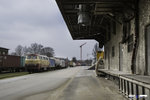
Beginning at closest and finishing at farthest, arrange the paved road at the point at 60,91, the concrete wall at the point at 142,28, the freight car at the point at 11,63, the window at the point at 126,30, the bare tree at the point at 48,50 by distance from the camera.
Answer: the concrete wall at the point at 142,28 → the paved road at the point at 60,91 → the window at the point at 126,30 → the freight car at the point at 11,63 → the bare tree at the point at 48,50

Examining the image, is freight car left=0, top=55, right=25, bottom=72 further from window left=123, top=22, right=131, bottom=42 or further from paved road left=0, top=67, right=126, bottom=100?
window left=123, top=22, right=131, bottom=42

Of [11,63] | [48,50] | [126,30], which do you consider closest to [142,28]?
[126,30]

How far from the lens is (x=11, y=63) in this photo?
3338 centimetres

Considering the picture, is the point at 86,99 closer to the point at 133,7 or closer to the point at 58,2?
the point at 133,7

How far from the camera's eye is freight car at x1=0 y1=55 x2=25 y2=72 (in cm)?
3062

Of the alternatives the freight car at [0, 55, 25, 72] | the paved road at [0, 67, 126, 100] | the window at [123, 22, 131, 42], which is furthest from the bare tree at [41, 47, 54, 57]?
the window at [123, 22, 131, 42]

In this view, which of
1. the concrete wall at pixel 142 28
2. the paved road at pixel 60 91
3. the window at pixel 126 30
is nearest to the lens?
the concrete wall at pixel 142 28

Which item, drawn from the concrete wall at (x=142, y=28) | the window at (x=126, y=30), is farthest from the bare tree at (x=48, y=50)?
the concrete wall at (x=142, y=28)

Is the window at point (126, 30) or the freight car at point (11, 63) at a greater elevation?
the window at point (126, 30)

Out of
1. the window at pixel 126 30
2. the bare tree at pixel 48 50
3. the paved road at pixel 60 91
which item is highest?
the bare tree at pixel 48 50

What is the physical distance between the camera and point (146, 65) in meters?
8.85

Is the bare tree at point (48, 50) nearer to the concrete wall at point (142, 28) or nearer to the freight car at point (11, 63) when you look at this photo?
the freight car at point (11, 63)

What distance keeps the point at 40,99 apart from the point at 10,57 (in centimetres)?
2669

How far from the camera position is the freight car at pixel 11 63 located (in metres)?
30.6
